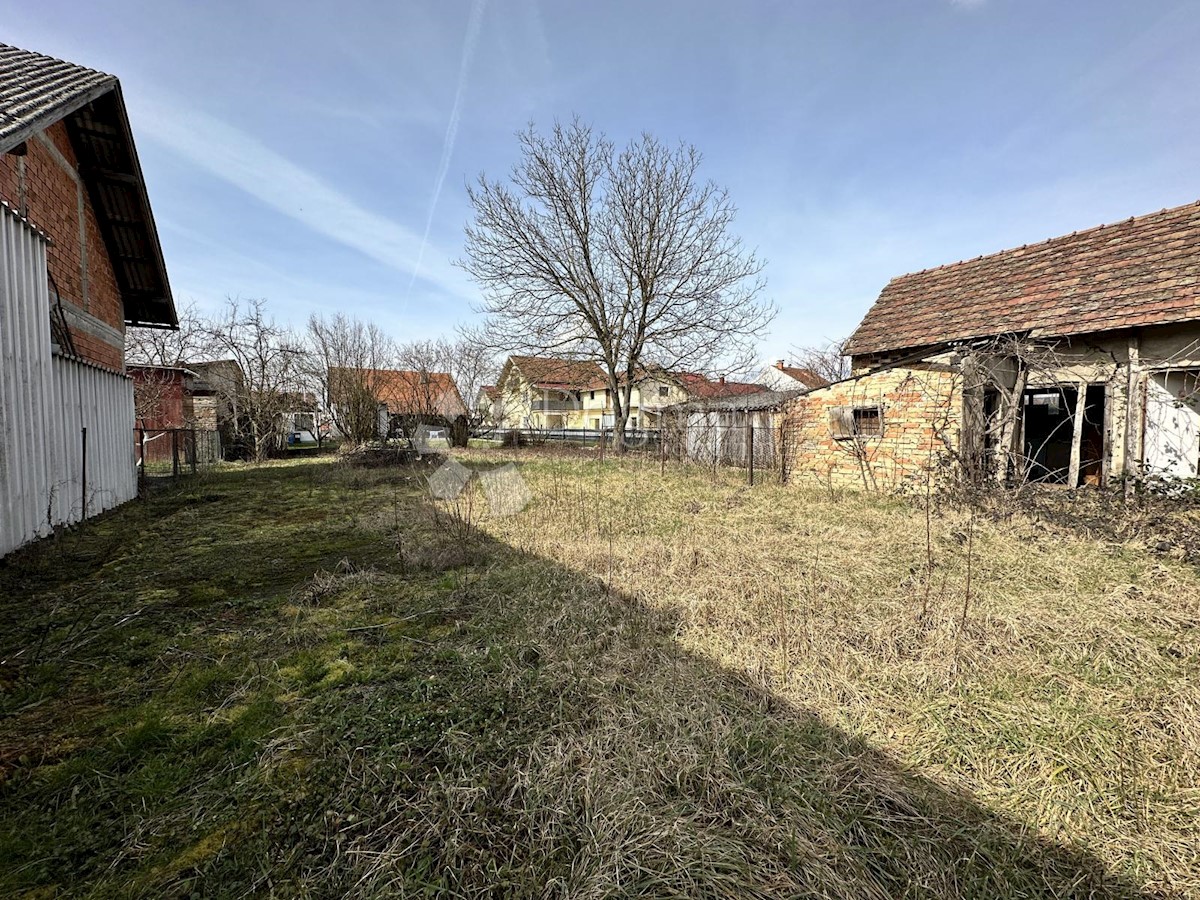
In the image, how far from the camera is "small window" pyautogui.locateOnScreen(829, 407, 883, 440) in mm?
9828

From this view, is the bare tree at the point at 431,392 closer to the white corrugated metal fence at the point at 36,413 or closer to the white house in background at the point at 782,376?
the white corrugated metal fence at the point at 36,413

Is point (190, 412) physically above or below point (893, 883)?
above

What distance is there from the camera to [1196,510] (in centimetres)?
614

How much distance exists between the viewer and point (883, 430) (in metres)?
9.60

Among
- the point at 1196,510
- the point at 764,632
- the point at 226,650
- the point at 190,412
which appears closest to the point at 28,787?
the point at 226,650

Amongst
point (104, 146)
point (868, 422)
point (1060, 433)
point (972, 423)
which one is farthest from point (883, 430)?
point (104, 146)

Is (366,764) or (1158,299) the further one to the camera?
(1158,299)

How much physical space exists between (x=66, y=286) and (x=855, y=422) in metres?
13.6

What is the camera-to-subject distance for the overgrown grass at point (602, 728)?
1.71m

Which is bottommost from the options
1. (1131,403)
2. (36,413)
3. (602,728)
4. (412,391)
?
(602,728)

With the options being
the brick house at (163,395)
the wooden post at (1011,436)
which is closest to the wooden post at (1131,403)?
the wooden post at (1011,436)

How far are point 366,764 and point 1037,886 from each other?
2.53 m

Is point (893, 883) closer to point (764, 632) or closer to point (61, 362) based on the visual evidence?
point (764, 632)

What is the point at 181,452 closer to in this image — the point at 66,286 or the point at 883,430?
the point at 66,286
